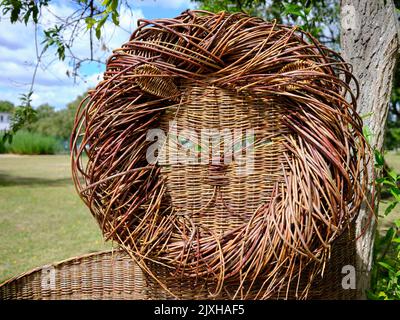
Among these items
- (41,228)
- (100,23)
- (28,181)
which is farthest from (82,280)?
(28,181)

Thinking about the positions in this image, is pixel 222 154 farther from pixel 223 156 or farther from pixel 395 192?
pixel 395 192

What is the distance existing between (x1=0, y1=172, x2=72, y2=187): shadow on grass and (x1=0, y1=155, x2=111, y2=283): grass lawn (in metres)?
0.39

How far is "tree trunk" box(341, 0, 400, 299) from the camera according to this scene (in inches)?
73.5

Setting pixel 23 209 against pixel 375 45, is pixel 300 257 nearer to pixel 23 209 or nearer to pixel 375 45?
pixel 375 45

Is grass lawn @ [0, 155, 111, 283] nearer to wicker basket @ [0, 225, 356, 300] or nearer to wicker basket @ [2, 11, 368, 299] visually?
wicker basket @ [0, 225, 356, 300]

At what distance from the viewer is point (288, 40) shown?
Answer: 117 centimetres

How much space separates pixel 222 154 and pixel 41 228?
4.49m

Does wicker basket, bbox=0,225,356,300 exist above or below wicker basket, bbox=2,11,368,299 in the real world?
below

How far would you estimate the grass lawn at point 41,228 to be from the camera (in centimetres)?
390

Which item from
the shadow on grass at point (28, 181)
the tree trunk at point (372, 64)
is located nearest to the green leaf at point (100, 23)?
the tree trunk at point (372, 64)

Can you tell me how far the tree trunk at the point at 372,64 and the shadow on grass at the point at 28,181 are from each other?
27.9 ft

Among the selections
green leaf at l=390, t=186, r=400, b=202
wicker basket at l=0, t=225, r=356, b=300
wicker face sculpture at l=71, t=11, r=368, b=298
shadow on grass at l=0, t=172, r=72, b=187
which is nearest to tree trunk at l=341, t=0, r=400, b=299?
green leaf at l=390, t=186, r=400, b=202

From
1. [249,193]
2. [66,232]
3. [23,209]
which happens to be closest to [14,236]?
[66,232]

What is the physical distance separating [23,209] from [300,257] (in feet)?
19.6
